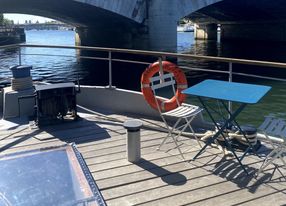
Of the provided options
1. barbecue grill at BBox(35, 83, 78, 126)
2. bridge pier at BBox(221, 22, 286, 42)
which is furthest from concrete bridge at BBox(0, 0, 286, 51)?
barbecue grill at BBox(35, 83, 78, 126)

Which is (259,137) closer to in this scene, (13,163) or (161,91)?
(13,163)

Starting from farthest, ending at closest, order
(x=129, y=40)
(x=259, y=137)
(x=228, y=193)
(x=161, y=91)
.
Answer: (x=129, y=40) → (x=161, y=91) → (x=259, y=137) → (x=228, y=193)

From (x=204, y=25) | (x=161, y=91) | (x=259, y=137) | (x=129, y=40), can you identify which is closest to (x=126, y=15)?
(x=129, y=40)

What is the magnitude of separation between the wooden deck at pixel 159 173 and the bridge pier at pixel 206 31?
5574cm

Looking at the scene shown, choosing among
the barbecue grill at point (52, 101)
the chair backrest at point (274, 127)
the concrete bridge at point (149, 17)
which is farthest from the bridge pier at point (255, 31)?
the chair backrest at point (274, 127)

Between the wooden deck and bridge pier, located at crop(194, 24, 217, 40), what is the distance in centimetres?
5574

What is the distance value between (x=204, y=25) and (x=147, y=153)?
191 ft

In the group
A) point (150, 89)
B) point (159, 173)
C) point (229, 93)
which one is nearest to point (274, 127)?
point (229, 93)

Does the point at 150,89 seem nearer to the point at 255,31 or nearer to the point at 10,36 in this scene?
the point at 255,31

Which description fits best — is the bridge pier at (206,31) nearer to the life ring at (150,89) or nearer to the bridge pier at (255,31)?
the bridge pier at (255,31)

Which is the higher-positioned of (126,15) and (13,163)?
(126,15)

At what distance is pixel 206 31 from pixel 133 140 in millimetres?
57851

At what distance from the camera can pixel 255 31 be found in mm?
50938

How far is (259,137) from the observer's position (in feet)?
18.4
